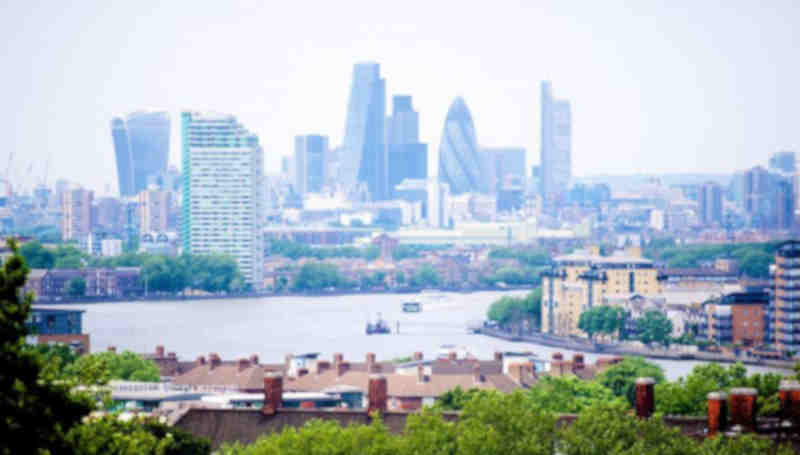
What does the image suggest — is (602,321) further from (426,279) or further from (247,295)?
(426,279)

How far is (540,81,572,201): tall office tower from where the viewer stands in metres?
133

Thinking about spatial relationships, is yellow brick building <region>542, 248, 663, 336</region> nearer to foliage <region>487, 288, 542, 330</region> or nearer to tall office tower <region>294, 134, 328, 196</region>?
foliage <region>487, 288, 542, 330</region>

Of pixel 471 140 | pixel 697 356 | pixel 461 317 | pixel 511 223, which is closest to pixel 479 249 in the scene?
pixel 511 223

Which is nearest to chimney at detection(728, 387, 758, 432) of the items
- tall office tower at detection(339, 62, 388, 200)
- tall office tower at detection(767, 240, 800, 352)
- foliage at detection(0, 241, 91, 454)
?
foliage at detection(0, 241, 91, 454)

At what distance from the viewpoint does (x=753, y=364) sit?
98.5 feet

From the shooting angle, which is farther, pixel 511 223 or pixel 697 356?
pixel 511 223

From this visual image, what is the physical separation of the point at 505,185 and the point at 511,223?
20.7m

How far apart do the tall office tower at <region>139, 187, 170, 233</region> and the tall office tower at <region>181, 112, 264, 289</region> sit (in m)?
17.9

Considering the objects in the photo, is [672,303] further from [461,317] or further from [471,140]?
[471,140]

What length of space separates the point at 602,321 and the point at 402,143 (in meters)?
86.3

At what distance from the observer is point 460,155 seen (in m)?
118

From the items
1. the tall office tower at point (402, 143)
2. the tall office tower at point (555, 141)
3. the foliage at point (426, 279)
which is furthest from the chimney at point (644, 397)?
the tall office tower at point (555, 141)

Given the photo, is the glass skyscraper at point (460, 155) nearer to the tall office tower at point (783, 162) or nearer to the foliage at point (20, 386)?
the tall office tower at point (783, 162)

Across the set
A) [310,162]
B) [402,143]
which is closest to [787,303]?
[402,143]
